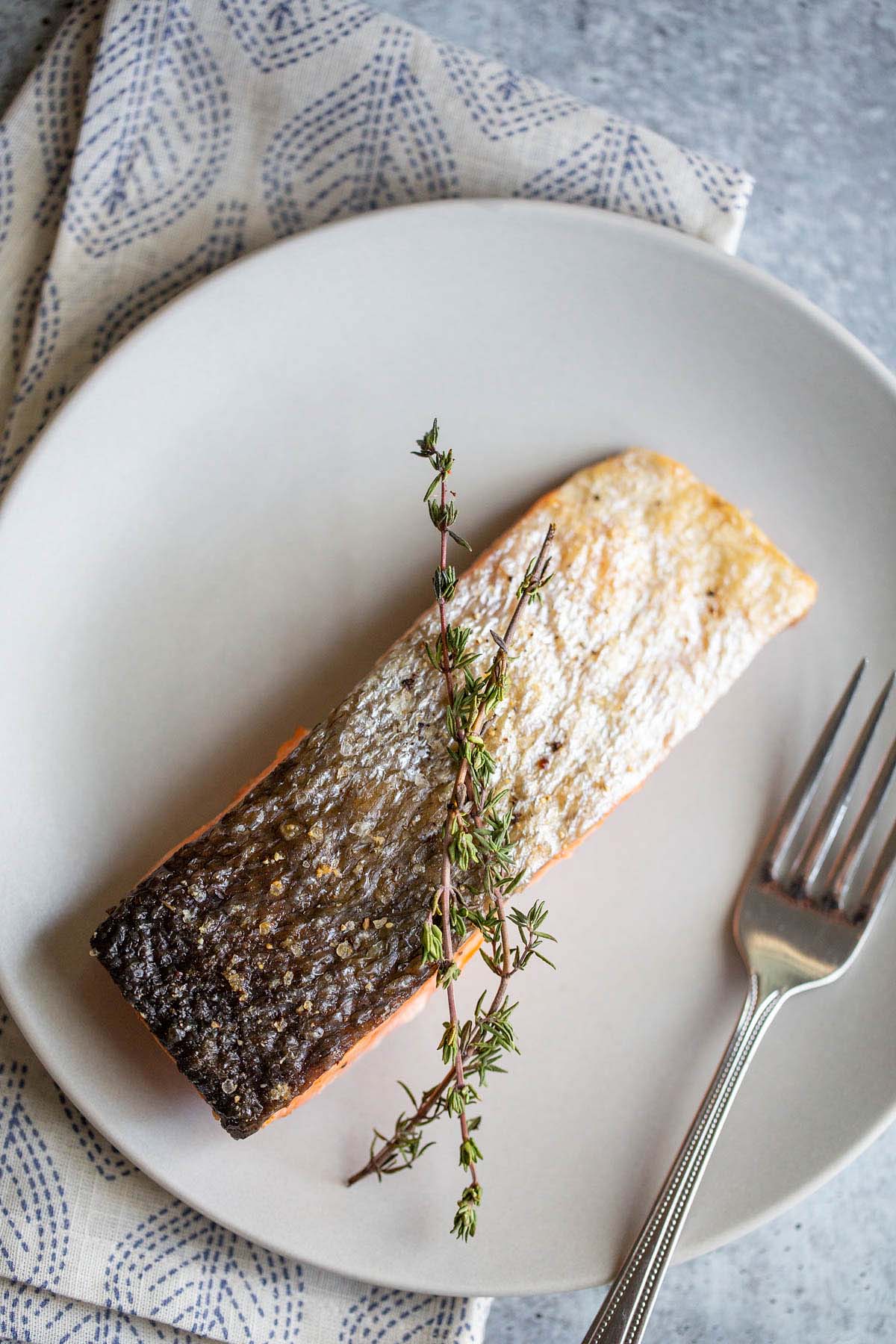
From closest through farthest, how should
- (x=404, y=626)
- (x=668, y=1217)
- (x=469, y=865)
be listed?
(x=469, y=865), (x=668, y=1217), (x=404, y=626)

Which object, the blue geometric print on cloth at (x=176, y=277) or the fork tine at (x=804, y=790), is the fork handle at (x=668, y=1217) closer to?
the fork tine at (x=804, y=790)

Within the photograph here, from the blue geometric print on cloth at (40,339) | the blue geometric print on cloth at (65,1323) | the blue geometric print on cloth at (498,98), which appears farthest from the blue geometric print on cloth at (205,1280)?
the blue geometric print on cloth at (498,98)

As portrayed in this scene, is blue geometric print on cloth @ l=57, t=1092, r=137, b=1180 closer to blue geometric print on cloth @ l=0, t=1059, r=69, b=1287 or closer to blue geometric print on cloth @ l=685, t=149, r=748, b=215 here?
blue geometric print on cloth @ l=0, t=1059, r=69, b=1287

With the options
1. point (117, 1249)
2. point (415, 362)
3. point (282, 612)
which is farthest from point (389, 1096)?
point (415, 362)

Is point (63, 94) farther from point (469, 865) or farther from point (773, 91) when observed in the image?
point (469, 865)

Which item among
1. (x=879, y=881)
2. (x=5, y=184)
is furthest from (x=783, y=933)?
(x=5, y=184)

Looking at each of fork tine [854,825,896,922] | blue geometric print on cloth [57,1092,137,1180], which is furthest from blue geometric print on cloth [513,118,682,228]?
blue geometric print on cloth [57,1092,137,1180]
